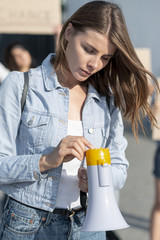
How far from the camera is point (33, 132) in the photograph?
5.65 feet

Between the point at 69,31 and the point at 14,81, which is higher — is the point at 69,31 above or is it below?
above

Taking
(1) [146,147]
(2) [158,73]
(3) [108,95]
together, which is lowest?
(1) [146,147]

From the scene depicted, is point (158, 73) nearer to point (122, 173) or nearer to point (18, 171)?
point (122, 173)

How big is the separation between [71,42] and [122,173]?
0.64 metres

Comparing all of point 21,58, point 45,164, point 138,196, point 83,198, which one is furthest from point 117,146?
point 138,196

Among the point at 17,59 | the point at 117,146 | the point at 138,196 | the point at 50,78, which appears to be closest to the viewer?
the point at 50,78

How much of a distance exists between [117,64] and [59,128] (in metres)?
0.46

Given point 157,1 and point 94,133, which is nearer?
point 94,133

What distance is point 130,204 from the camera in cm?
474

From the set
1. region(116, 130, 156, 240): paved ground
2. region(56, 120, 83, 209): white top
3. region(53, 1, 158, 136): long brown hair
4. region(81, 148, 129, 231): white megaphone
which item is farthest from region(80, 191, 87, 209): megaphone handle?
region(116, 130, 156, 240): paved ground

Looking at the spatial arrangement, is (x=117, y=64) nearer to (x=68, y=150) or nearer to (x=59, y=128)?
(x=59, y=128)

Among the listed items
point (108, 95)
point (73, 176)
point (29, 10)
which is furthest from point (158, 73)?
point (73, 176)

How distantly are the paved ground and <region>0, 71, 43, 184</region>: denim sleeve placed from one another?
240 centimetres

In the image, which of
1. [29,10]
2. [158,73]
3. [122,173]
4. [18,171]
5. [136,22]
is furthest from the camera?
[136,22]
